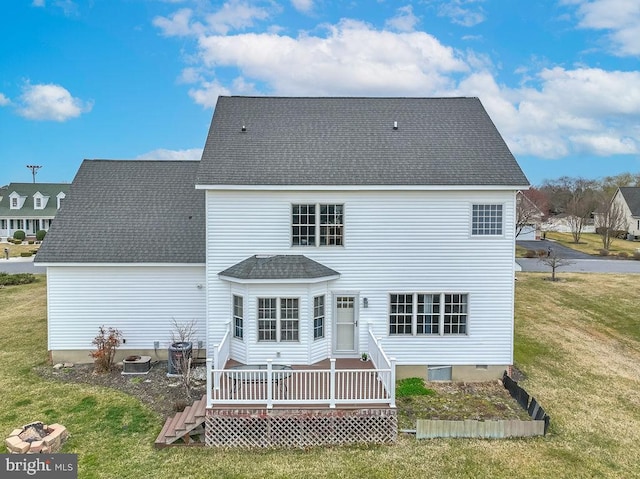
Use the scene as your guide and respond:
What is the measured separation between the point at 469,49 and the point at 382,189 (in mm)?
16061

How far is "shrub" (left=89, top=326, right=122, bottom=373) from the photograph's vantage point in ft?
43.0

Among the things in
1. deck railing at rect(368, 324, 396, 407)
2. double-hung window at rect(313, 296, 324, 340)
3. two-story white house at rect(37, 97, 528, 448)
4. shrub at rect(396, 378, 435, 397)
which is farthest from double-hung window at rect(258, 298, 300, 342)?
shrub at rect(396, 378, 435, 397)

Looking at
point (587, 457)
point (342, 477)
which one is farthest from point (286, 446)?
point (587, 457)

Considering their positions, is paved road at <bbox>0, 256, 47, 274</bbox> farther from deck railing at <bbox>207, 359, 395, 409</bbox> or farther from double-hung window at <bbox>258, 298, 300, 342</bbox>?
deck railing at <bbox>207, 359, 395, 409</bbox>

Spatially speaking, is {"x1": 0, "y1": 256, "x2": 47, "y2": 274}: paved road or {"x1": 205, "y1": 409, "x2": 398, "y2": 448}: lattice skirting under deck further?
{"x1": 0, "y1": 256, "x2": 47, "y2": 274}: paved road

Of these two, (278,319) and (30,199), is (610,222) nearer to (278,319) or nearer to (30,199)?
(278,319)

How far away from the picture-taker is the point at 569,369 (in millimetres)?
14336

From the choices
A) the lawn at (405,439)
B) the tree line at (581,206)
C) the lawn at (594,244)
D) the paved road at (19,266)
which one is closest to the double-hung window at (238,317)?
the lawn at (405,439)

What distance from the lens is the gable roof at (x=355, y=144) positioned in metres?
12.5

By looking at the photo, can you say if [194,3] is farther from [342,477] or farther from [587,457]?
[587,457]

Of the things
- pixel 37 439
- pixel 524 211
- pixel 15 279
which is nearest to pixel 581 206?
pixel 524 211

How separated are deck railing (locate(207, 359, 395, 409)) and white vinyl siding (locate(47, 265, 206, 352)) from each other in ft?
14.0

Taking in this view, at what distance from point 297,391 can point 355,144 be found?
7.88 meters

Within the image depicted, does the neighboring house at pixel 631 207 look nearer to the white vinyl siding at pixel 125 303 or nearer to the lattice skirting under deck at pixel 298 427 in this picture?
the lattice skirting under deck at pixel 298 427
